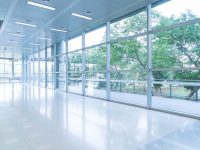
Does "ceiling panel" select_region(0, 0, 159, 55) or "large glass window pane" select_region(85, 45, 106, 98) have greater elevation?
"ceiling panel" select_region(0, 0, 159, 55)

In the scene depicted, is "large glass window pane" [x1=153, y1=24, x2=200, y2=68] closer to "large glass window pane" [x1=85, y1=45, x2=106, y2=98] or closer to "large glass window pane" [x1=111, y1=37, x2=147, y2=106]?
"large glass window pane" [x1=111, y1=37, x2=147, y2=106]

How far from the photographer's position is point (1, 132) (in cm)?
409

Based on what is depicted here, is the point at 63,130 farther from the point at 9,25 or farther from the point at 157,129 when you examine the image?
the point at 9,25

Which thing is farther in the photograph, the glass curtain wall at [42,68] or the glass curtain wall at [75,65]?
the glass curtain wall at [42,68]

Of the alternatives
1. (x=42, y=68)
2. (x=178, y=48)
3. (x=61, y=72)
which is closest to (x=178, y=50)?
(x=178, y=48)

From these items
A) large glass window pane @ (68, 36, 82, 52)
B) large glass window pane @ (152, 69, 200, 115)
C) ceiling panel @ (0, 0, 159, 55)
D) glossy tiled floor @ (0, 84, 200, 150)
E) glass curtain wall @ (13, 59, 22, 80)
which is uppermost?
ceiling panel @ (0, 0, 159, 55)

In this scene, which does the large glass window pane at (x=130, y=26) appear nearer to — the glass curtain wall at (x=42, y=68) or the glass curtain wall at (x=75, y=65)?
the glass curtain wall at (x=75, y=65)

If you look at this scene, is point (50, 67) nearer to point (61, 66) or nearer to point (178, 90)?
point (61, 66)

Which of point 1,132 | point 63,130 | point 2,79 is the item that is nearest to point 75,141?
point 63,130

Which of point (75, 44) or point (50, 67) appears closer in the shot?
point (75, 44)

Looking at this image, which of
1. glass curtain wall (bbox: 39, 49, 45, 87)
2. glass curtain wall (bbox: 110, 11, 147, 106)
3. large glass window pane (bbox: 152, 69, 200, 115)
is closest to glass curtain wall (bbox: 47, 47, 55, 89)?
glass curtain wall (bbox: 39, 49, 45, 87)

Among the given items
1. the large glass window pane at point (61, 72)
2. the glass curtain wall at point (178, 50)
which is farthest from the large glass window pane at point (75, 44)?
the glass curtain wall at point (178, 50)

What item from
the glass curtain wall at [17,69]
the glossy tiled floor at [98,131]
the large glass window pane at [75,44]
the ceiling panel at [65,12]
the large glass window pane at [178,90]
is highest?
the ceiling panel at [65,12]

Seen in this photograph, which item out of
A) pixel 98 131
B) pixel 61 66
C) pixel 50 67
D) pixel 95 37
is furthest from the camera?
pixel 50 67
